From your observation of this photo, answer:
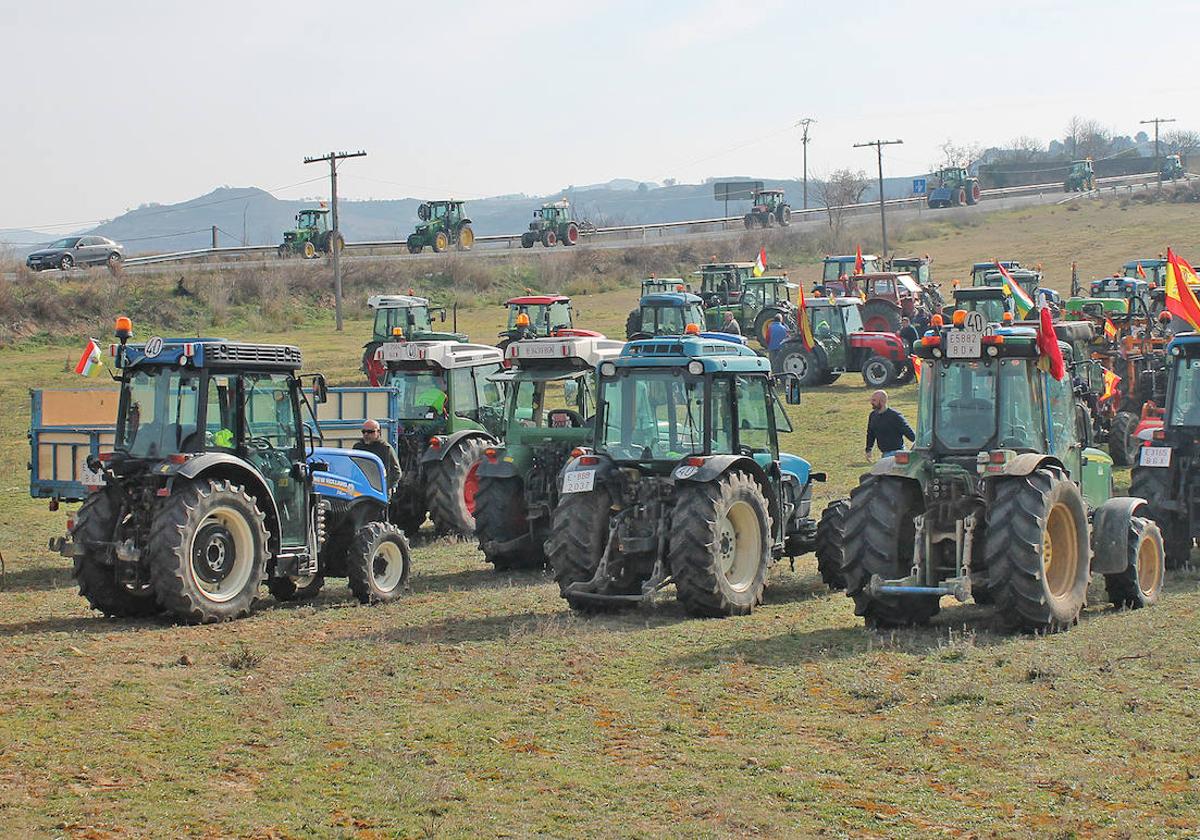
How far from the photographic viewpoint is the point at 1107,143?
140 metres

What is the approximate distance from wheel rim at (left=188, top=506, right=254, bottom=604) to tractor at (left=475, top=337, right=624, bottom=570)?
9.94 feet

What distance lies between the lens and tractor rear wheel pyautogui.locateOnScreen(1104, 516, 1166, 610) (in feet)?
40.3

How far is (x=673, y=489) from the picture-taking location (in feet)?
41.5

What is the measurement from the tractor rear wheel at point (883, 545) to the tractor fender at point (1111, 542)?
145 cm

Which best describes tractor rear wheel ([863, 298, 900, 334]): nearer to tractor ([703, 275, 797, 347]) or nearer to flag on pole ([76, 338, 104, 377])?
tractor ([703, 275, 797, 347])

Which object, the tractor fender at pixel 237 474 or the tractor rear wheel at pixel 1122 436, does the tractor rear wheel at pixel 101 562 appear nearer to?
the tractor fender at pixel 237 474

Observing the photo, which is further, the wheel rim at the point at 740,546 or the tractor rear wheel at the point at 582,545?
the tractor rear wheel at the point at 582,545

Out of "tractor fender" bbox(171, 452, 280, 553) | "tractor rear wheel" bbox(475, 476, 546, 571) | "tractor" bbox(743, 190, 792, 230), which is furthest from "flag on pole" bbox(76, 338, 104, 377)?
"tractor" bbox(743, 190, 792, 230)

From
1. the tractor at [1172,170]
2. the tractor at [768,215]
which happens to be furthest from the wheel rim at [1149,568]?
the tractor at [1172,170]

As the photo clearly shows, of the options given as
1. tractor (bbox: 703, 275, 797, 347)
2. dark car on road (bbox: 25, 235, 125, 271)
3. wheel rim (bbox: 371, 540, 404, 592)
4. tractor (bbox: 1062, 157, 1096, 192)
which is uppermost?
tractor (bbox: 1062, 157, 1096, 192)

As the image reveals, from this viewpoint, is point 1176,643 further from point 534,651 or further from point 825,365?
point 825,365

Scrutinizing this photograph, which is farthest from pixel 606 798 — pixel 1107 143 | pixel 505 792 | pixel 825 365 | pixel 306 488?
pixel 1107 143

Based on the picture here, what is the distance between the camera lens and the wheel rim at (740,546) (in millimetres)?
12586

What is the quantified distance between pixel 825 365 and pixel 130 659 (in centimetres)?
2364
